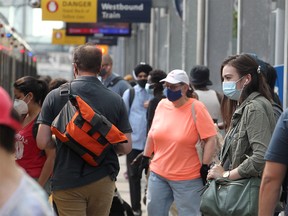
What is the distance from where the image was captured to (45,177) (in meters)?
7.31

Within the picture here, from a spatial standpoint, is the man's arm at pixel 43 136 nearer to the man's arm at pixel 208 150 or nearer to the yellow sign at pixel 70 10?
the man's arm at pixel 208 150

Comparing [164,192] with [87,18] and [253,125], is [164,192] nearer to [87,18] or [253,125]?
[253,125]

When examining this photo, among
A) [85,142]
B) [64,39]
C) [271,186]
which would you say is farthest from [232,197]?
[64,39]

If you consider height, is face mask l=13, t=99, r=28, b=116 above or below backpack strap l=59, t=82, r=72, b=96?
below

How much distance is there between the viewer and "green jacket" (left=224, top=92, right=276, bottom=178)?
5.90 m

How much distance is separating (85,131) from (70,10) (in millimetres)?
15152

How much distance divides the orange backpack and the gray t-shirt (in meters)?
0.08

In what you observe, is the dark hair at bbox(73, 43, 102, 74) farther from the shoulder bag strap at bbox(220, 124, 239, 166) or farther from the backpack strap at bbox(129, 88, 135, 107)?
the backpack strap at bbox(129, 88, 135, 107)

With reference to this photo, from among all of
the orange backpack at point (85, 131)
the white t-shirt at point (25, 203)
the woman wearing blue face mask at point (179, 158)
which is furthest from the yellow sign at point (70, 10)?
the white t-shirt at point (25, 203)

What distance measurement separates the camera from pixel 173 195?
8133 mm

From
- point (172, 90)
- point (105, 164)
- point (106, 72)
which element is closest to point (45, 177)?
point (105, 164)

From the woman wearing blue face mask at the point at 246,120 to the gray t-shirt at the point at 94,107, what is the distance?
0.80m

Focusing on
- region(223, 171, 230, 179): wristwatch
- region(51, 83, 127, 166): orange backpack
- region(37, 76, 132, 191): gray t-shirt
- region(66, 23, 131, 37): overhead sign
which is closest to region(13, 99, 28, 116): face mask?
region(37, 76, 132, 191): gray t-shirt

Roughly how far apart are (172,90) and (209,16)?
6.12 metres
